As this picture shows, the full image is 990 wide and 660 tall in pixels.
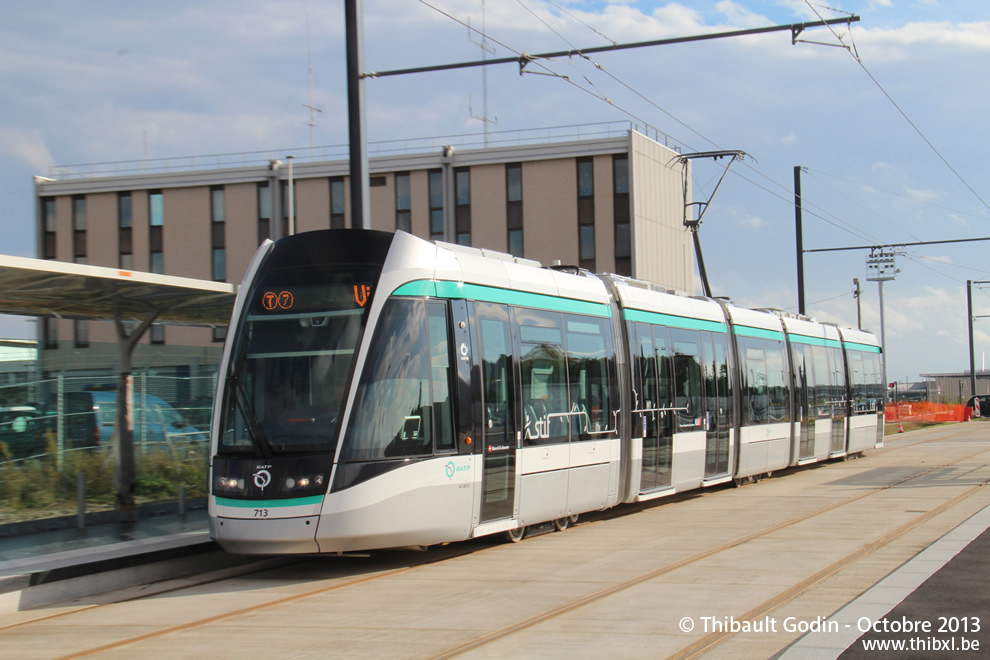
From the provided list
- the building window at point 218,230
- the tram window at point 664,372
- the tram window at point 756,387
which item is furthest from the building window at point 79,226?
the tram window at point 664,372

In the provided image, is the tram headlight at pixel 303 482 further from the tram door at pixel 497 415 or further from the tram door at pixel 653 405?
the tram door at pixel 653 405

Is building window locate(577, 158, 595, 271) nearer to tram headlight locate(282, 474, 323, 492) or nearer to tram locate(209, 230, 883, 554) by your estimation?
tram locate(209, 230, 883, 554)

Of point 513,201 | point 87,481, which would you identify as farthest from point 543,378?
point 513,201

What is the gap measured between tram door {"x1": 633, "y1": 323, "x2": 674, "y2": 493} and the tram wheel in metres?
2.81

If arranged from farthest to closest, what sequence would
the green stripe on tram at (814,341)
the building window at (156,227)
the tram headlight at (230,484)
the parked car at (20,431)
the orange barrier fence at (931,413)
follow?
the orange barrier fence at (931,413)
the building window at (156,227)
the green stripe on tram at (814,341)
the parked car at (20,431)
the tram headlight at (230,484)

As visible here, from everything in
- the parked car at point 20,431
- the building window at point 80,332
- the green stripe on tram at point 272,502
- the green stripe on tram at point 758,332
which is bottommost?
the green stripe on tram at point 272,502

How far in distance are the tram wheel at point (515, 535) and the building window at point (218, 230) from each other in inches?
1581

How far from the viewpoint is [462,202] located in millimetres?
48531

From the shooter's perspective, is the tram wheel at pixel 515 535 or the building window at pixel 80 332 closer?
the tram wheel at pixel 515 535

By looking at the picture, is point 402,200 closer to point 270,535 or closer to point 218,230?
point 218,230

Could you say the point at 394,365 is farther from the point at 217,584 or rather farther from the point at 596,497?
the point at 596,497

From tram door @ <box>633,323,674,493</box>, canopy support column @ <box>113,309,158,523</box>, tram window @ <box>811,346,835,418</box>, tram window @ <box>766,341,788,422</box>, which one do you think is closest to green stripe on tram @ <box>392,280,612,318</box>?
tram door @ <box>633,323,674,493</box>

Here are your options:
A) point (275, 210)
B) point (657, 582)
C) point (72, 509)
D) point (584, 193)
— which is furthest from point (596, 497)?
point (275, 210)

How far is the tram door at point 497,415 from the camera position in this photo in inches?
432
